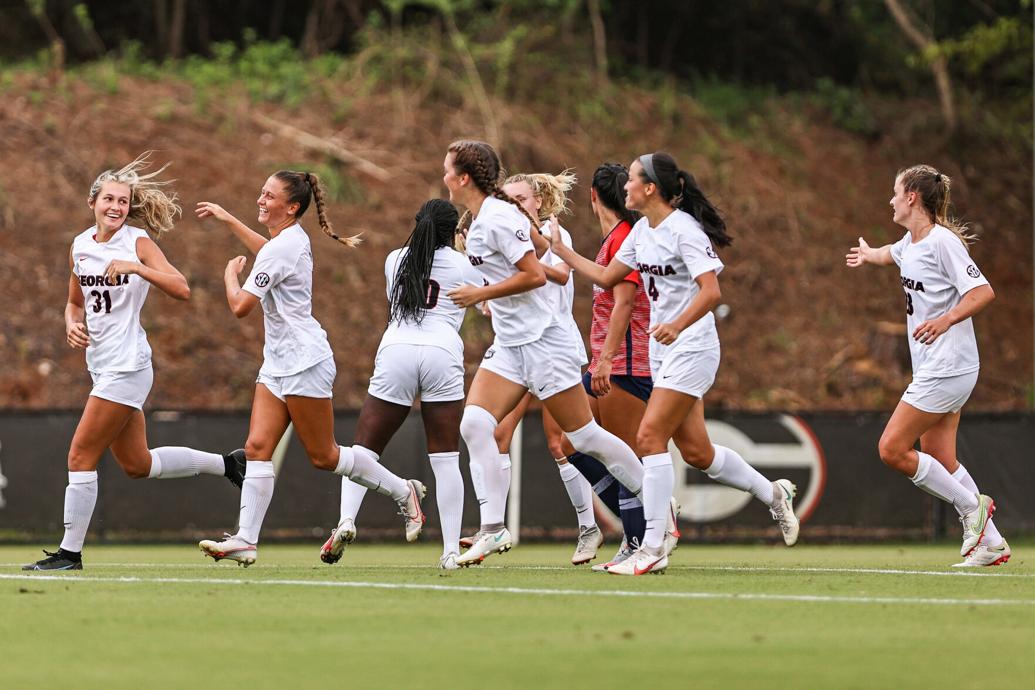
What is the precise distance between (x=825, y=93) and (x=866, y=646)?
1013 inches

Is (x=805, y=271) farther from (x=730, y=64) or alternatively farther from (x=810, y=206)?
(x=730, y=64)

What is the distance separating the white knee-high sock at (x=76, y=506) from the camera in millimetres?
9086

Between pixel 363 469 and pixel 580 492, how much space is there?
178cm

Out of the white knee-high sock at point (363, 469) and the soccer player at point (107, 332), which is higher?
the soccer player at point (107, 332)

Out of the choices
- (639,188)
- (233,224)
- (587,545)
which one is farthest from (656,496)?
(233,224)

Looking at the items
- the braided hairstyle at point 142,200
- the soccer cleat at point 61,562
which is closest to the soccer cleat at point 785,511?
the braided hairstyle at point 142,200

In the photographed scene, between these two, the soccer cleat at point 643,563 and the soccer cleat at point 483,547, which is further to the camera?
the soccer cleat at point 483,547

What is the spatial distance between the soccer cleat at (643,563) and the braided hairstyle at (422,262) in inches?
73.9

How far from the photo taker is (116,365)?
29.7ft

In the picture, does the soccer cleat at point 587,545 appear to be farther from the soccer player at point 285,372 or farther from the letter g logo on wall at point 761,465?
the letter g logo on wall at point 761,465

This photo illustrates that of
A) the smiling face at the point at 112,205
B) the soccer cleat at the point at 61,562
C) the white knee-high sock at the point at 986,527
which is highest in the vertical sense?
the smiling face at the point at 112,205

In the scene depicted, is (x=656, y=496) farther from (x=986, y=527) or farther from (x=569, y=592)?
(x=986, y=527)

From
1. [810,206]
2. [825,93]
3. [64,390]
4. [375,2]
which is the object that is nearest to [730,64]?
[825,93]

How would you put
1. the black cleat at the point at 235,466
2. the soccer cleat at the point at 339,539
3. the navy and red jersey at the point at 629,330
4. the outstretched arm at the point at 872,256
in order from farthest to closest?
the black cleat at the point at 235,466, the outstretched arm at the point at 872,256, the navy and red jersey at the point at 629,330, the soccer cleat at the point at 339,539
